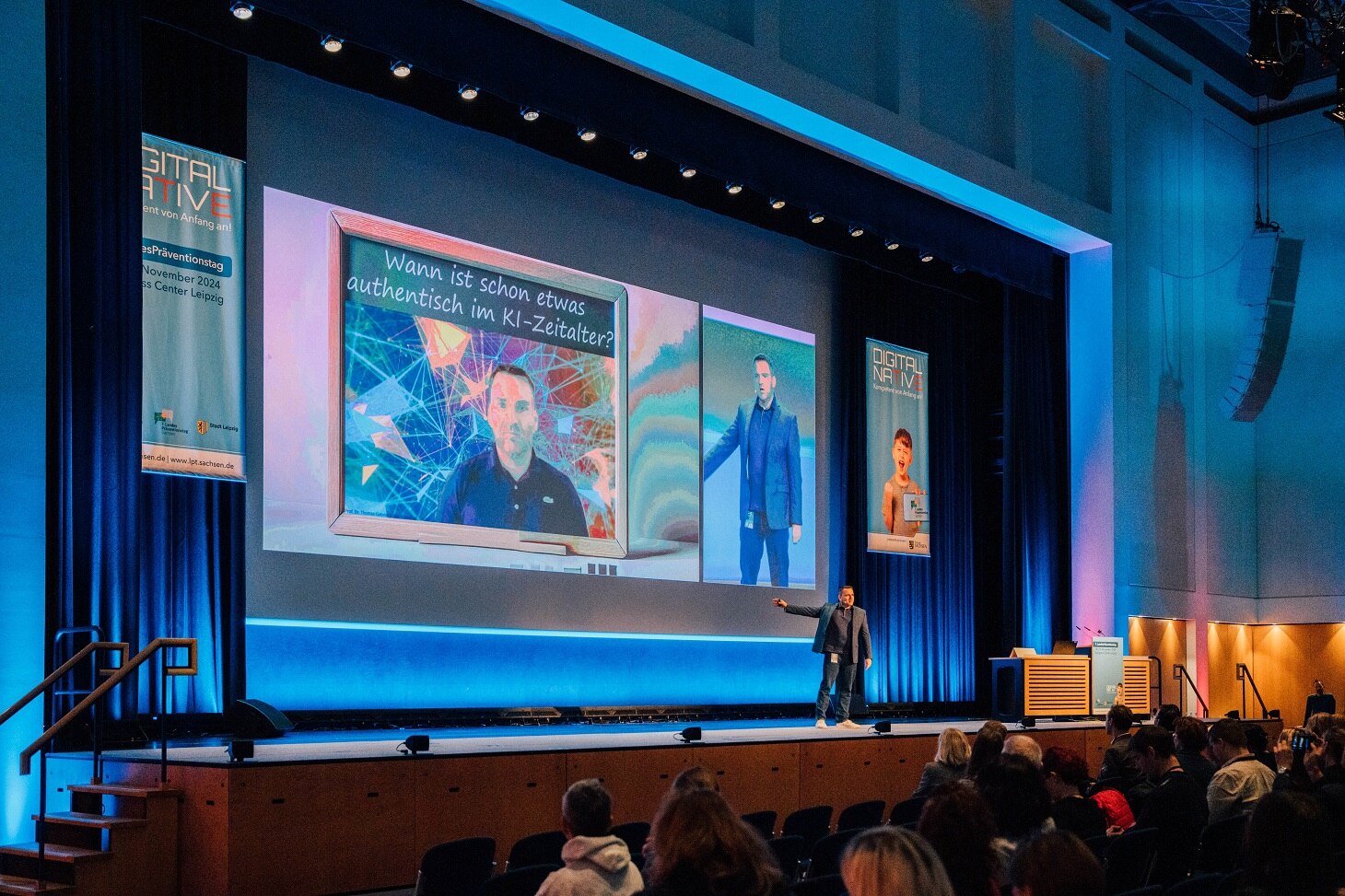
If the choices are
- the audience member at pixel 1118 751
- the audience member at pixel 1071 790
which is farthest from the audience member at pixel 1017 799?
the audience member at pixel 1118 751

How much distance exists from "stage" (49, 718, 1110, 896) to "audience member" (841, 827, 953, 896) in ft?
14.5

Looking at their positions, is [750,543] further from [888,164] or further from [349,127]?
[349,127]

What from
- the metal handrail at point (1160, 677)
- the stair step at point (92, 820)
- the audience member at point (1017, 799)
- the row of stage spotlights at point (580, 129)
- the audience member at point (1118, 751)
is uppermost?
the row of stage spotlights at point (580, 129)

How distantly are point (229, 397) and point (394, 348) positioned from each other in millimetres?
1463

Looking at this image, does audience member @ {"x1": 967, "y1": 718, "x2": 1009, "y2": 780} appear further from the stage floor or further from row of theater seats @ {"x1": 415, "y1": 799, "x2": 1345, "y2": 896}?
the stage floor

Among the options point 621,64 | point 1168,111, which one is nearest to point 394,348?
point 621,64

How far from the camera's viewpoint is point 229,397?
9.11m

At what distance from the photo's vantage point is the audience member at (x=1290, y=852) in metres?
3.24

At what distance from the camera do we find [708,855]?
3.08 metres

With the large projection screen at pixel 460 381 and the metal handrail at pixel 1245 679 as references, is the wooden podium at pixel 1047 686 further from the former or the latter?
the metal handrail at pixel 1245 679

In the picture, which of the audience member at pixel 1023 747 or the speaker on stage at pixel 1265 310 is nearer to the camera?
the audience member at pixel 1023 747

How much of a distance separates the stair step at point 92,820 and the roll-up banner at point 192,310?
257 centimetres

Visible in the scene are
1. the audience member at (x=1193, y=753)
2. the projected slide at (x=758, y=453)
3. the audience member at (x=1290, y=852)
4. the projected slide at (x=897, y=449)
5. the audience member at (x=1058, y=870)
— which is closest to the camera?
the audience member at (x=1058, y=870)

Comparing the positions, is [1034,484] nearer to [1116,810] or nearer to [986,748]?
[986,748]
